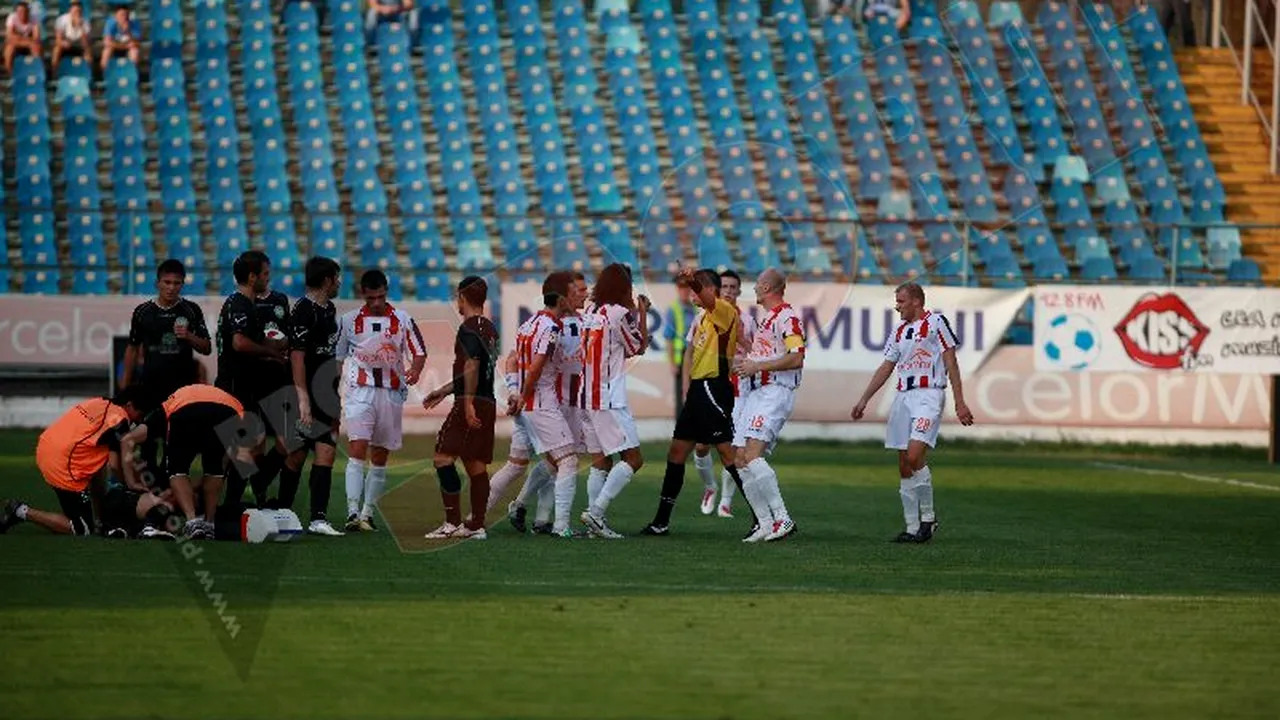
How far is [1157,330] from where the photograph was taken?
103 ft

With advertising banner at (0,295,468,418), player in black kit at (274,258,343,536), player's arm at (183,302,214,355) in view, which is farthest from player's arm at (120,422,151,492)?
advertising banner at (0,295,468,418)

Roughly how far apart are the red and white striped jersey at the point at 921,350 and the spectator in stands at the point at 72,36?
22566mm

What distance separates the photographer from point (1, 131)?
3491cm

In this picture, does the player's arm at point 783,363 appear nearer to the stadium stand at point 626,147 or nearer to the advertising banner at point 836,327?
the advertising banner at point 836,327

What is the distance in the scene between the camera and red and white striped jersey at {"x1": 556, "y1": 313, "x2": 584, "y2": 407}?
16.8m

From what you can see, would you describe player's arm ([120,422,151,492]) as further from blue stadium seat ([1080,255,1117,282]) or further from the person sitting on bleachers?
the person sitting on bleachers

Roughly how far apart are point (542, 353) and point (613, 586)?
3165 mm

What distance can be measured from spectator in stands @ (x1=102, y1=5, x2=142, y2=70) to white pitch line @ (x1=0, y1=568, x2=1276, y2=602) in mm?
23962

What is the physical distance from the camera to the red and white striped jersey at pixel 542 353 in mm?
16344

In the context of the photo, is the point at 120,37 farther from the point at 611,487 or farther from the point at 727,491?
the point at 611,487

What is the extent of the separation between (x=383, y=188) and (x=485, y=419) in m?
19.3

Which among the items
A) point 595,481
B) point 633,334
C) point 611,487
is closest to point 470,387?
point 611,487

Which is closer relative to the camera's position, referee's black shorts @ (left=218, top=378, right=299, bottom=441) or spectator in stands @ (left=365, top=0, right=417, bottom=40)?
referee's black shorts @ (left=218, top=378, right=299, bottom=441)

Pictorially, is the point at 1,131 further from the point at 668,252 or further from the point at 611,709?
the point at 611,709
